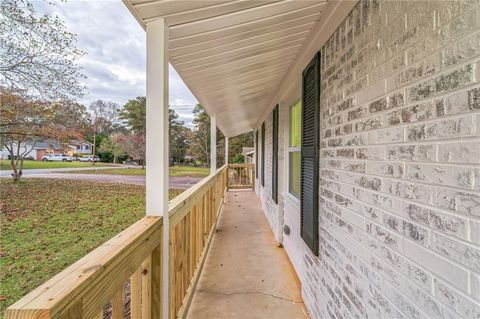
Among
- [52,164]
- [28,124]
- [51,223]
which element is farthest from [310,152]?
[51,223]

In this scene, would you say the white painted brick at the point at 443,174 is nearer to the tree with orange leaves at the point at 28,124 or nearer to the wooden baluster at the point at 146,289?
the wooden baluster at the point at 146,289

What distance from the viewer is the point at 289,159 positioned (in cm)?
412

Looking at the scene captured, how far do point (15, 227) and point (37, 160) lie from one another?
123 centimetres

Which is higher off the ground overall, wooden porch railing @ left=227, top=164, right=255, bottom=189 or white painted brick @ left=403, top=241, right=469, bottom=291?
white painted brick @ left=403, top=241, right=469, bottom=291

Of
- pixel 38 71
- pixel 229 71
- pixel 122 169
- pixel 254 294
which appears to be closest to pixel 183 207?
pixel 254 294

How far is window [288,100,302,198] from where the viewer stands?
11.8 feet

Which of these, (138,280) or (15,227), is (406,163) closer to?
(138,280)

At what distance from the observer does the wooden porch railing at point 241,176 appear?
37.2ft

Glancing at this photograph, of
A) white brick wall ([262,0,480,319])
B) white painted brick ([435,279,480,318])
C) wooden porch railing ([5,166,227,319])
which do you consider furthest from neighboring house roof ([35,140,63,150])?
white painted brick ([435,279,480,318])

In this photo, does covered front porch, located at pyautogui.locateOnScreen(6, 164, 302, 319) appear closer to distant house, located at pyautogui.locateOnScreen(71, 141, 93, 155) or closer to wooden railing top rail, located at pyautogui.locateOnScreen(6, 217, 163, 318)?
wooden railing top rail, located at pyautogui.locateOnScreen(6, 217, 163, 318)

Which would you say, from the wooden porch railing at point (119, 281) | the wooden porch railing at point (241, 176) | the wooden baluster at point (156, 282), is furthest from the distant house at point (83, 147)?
the wooden porch railing at point (241, 176)

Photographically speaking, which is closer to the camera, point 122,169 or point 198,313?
point 198,313

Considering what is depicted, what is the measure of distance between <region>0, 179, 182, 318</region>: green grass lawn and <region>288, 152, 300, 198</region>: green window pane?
2467 mm

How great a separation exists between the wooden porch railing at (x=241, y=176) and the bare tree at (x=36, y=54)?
7159mm
